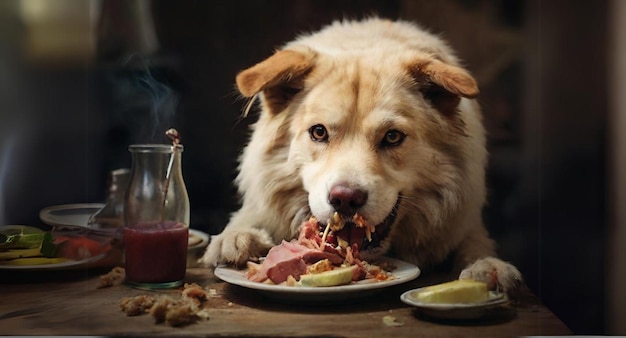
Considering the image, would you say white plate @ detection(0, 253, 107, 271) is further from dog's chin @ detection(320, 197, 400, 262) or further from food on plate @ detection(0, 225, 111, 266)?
dog's chin @ detection(320, 197, 400, 262)

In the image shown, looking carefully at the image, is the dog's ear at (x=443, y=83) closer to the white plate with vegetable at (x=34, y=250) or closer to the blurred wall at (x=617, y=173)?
the blurred wall at (x=617, y=173)

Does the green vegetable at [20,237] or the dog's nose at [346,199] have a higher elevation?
the dog's nose at [346,199]

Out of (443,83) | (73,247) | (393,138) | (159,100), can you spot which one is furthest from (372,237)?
(73,247)

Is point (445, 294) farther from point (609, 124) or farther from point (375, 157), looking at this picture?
point (609, 124)

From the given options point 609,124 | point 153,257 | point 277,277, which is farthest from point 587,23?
point 153,257

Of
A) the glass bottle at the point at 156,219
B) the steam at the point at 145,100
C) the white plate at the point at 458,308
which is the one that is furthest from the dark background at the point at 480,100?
the white plate at the point at 458,308

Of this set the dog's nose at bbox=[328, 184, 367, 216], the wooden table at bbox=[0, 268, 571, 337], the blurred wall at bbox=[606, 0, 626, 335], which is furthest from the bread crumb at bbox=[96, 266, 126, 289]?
the blurred wall at bbox=[606, 0, 626, 335]
